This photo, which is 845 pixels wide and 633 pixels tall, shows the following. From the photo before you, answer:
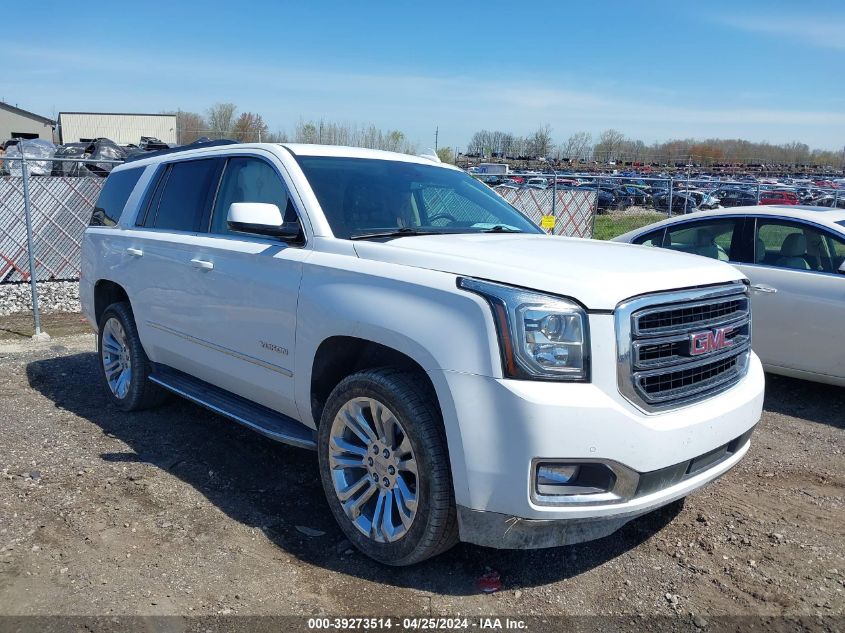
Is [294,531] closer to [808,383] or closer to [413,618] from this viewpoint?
[413,618]

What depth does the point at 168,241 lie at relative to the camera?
496 centimetres

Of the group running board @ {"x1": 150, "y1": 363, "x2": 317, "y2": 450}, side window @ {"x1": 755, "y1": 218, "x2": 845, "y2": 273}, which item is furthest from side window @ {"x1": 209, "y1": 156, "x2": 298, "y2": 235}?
side window @ {"x1": 755, "y1": 218, "x2": 845, "y2": 273}

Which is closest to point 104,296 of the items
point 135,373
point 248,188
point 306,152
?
point 135,373

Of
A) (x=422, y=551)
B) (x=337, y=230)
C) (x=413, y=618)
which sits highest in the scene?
(x=337, y=230)

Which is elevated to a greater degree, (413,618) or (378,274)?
(378,274)

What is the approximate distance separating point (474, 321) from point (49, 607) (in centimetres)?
216

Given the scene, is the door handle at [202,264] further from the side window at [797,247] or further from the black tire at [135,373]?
the side window at [797,247]

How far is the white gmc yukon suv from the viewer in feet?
9.53

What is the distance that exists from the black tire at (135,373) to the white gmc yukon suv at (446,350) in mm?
774

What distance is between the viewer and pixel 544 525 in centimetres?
295

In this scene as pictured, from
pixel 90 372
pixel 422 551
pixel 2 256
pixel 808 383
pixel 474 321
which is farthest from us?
pixel 2 256

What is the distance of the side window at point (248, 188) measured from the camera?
13.9 ft

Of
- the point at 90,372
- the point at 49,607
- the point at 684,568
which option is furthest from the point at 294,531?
the point at 90,372

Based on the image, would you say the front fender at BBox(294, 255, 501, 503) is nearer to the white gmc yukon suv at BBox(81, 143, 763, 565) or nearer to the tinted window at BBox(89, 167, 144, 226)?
the white gmc yukon suv at BBox(81, 143, 763, 565)
